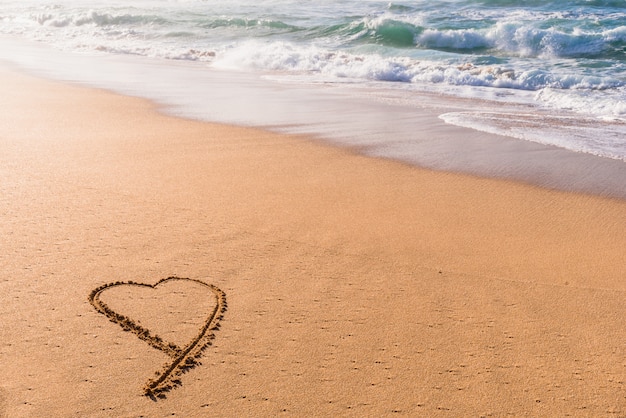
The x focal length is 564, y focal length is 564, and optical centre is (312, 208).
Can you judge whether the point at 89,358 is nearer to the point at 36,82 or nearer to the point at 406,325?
the point at 406,325

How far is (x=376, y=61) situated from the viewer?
12.7 m

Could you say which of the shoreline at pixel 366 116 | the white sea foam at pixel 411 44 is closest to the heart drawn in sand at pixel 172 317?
the shoreline at pixel 366 116

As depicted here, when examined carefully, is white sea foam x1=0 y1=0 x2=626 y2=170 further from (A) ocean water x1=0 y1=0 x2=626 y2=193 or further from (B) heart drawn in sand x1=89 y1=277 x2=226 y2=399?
(B) heart drawn in sand x1=89 y1=277 x2=226 y2=399

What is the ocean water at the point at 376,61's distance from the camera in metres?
6.90

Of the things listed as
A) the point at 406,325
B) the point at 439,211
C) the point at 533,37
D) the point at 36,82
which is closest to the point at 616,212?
the point at 439,211

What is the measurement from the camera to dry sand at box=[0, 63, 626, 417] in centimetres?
197

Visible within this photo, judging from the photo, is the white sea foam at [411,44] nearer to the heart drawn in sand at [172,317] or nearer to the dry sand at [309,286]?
the dry sand at [309,286]

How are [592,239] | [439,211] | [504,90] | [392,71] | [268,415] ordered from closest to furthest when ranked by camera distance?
[268,415], [592,239], [439,211], [504,90], [392,71]

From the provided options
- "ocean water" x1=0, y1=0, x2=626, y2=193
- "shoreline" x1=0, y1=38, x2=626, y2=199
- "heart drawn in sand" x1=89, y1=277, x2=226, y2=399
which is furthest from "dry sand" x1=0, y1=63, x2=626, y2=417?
"ocean water" x1=0, y1=0, x2=626, y2=193

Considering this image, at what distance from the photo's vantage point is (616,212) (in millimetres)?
4023

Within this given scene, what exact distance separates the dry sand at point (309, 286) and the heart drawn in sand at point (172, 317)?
0.06 feet

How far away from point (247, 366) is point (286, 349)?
0.60 feet

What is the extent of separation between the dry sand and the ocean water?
1509mm

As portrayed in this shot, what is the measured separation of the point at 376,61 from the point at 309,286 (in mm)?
10777
